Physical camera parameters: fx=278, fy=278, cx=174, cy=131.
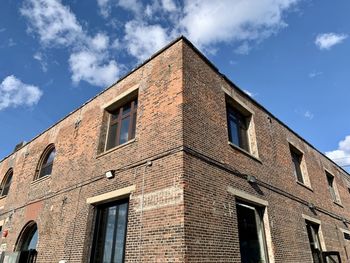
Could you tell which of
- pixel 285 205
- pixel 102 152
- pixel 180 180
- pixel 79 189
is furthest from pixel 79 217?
pixel 285 205

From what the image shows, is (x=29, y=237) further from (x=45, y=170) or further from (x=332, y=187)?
(x=332, y=187)

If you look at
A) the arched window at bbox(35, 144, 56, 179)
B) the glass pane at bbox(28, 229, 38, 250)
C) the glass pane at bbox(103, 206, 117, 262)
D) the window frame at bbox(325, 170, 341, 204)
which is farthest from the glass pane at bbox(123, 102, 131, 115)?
the window frame at bbox(325, 170, 341, 204)

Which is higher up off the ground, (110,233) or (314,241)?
(314,241)

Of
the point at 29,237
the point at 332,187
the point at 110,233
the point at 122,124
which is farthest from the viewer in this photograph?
the point at 332,187

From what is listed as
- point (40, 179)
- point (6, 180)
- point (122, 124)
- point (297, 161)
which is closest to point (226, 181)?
point (122, 124)

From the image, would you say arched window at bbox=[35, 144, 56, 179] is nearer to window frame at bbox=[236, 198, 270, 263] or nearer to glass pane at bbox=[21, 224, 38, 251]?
glass pane at bbox=[21, 224, 38, 251]

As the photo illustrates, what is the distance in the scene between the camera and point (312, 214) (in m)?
11.7

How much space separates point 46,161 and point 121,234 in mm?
7154

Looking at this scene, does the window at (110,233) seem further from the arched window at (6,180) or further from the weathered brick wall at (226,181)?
the arched window at (6,180)

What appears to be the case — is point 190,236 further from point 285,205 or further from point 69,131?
point 69,131

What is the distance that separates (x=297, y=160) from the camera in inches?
526

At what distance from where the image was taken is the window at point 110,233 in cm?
719

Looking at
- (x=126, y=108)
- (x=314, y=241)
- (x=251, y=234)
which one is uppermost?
(x=126, y=108)

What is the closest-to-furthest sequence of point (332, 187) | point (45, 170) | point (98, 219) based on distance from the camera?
point (98, 219) → point (45, 170) → point (332, 187)
